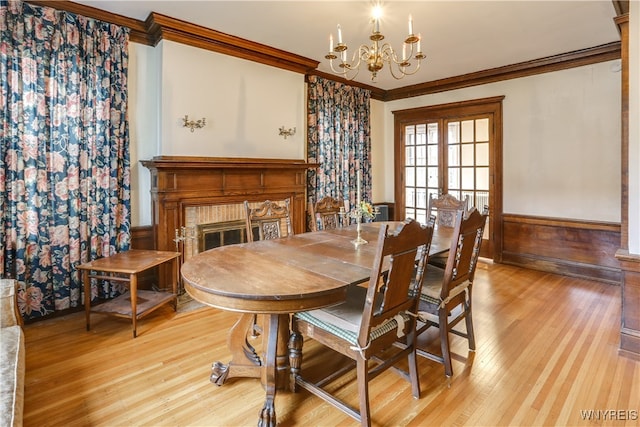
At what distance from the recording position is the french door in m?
5.11

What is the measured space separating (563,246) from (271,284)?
4335mm

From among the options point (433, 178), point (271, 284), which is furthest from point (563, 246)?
point (271, 284)

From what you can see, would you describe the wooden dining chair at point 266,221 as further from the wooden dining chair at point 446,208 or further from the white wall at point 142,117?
the wooden dining chair at point 446,208

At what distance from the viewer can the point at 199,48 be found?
3.62 m

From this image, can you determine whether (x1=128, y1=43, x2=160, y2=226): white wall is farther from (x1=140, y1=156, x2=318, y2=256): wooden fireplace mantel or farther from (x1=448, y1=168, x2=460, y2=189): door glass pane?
(x1=448, y1=168, x2=460, y2=189): door glass pane

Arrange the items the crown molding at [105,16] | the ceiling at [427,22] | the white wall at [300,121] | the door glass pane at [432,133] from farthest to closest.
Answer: the door glass pane at [432,133] → the white wall at [300,121] → the ceiling at [427,22] → the crown molding at [105,16]

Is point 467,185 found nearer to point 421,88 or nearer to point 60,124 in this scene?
point 421,88

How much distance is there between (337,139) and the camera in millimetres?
5277

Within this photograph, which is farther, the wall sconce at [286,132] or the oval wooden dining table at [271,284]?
the wall sconce at [286,132]

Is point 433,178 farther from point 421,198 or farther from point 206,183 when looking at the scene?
point 206,183

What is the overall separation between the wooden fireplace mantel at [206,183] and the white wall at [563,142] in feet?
9.58

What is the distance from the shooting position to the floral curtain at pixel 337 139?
5.01 metres

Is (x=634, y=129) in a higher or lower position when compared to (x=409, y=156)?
lower

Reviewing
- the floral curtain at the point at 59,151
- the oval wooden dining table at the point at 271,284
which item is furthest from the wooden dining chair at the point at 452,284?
the floral curtain at the point at 59,151
